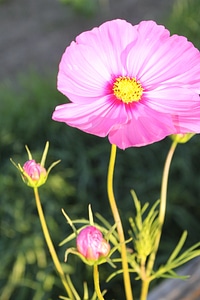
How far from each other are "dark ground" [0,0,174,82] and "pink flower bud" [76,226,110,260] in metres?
2.15

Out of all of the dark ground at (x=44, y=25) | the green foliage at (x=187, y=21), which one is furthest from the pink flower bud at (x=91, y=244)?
the dark ground at (x=44, y=25)

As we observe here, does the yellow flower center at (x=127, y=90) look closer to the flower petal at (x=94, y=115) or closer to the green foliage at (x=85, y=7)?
the flower petal at (x=94, y=115)

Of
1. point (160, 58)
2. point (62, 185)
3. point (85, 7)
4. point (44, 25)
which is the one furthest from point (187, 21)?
point (160, 58)

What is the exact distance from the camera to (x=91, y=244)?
41 centimetres

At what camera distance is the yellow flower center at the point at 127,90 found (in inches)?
16.2

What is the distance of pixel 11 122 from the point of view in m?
1.70

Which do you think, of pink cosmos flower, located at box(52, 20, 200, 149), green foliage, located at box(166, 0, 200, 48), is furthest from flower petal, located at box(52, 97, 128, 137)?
green foliage, located at box(166, 0, 200, 48)

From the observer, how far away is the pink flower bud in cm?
41

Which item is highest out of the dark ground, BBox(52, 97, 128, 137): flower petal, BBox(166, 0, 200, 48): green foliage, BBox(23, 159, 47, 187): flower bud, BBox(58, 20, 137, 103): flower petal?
the dark ground

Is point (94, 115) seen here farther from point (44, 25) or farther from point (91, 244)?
point (44, 25)

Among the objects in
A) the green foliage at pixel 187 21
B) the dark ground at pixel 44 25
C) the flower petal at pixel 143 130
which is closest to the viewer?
the flower petal at pixel 143 130

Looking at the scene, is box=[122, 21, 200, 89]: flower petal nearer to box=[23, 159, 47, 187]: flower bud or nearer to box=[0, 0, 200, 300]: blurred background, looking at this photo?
box=[23, 159, 47, 187]: flower bud

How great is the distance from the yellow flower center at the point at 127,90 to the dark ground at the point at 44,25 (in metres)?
2.13

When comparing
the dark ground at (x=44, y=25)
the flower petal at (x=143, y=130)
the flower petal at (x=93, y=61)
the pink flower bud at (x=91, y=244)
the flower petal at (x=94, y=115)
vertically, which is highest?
the dark ground at (x=44, y=25)
